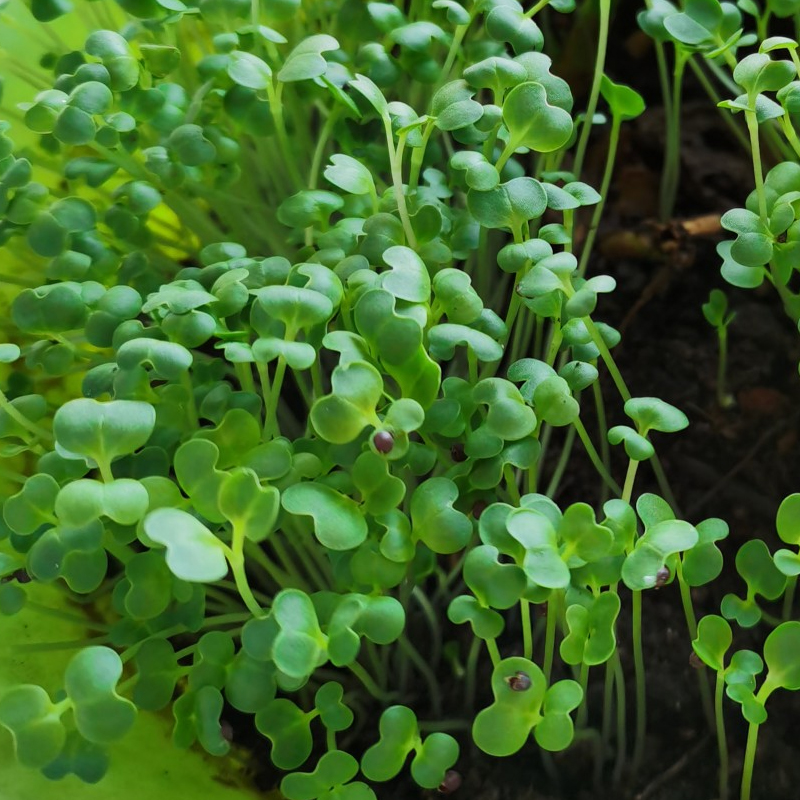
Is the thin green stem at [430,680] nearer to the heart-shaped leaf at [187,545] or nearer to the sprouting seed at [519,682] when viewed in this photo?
the sprouting seed at [519,682]

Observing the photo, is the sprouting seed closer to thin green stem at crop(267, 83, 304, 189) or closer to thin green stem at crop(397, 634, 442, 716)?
thin green stem at crop(397, 634, 442, 716)

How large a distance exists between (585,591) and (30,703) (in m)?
0.38

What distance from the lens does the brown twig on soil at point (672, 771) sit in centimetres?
79

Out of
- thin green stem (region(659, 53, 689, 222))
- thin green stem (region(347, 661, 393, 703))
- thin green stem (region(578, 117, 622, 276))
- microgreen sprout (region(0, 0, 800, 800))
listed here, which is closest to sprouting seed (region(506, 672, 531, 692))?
microgreen sprout (region(0, 0, 800, 800))

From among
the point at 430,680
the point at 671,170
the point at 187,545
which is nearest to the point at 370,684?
the point at 430,680

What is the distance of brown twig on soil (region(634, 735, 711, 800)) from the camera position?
2.60 feet

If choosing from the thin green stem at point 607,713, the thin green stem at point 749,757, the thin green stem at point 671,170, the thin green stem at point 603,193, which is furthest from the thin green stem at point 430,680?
the thin green stem at point 671,170

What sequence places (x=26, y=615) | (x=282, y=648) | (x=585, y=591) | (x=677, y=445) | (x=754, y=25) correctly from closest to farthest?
(x=282, y=648) → (x=585, y=591) → (x=26, y=615) → (x=677, y=445) → (x=754, y=25)

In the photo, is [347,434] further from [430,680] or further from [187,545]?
[430,680]

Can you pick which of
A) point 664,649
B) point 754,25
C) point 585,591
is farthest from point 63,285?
point 754,25

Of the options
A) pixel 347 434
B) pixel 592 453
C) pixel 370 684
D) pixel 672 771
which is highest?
pixel 347 434

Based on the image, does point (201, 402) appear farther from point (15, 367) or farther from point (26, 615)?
point (15, 367)

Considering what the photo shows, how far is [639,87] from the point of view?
132cm

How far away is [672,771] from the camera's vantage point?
0.80 meters
